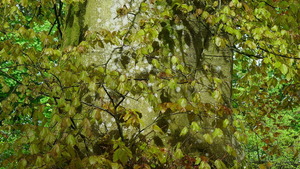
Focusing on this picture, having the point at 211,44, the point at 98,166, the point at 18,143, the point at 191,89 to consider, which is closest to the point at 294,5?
the point at 211,44

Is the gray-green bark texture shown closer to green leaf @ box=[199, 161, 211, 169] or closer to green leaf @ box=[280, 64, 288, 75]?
green leaf @ box=[199, 161, 211, 169]

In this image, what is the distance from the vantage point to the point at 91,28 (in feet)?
12.4

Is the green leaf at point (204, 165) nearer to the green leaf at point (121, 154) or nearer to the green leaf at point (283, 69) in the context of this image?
the green leaf at point (121, 154)

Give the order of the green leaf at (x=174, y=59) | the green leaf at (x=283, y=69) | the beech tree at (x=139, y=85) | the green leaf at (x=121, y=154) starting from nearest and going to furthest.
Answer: the green leaf at (x=121, y=154) < the beech tree at (x=139, y=85) < the green leaf at (x=174, y=59) < the green leaf at (x=283, y=69)

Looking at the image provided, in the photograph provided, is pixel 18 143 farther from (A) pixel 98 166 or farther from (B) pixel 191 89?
(B) pixel 191 89

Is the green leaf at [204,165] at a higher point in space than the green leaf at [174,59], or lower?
lower

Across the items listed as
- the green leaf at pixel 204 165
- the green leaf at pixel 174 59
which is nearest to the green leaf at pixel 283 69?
the green leaf at pixel 174 59

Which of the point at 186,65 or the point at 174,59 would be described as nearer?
the point at 174,59

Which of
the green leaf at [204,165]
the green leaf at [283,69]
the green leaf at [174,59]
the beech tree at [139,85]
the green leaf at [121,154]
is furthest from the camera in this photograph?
the green leaf at [283,69]

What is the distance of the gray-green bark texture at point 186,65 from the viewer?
353 cm

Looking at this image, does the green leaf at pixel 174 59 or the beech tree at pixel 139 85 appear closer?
the beech tree at pixel 139 85

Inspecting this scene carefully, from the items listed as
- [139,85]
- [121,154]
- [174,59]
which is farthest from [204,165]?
[174,59]

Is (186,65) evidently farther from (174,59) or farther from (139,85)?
(139,85)

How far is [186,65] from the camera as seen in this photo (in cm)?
378
